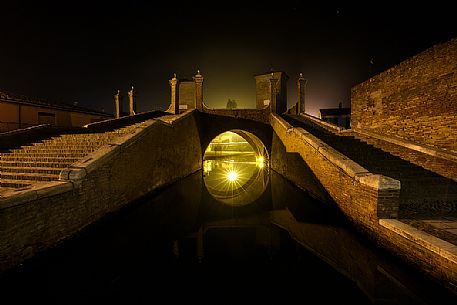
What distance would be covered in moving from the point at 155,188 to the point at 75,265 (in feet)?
18.7

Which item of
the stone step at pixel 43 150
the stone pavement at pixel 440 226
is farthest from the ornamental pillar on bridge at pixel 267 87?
the stone pavement at pixel 440 226

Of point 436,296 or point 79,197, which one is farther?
point 79,197

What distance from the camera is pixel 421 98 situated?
28.5ft

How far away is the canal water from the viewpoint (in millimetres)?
3562

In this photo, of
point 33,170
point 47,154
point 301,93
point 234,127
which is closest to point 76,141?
point 47,154

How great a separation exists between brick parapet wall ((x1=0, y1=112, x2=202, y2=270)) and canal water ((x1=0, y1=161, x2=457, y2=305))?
342 mm

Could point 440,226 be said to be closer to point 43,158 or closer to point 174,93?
point 43,158

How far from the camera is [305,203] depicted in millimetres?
8711

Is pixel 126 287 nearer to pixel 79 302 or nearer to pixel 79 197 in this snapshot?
pixel 79 302

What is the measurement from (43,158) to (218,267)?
6.83 metres

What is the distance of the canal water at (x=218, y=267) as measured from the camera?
3.56 metres

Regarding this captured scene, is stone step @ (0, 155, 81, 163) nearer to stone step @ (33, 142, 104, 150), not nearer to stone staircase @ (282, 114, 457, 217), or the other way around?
stone step @ (33, 142, 104, 150)

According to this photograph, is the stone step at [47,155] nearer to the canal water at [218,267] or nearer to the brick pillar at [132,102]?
the canal water at [218,267]

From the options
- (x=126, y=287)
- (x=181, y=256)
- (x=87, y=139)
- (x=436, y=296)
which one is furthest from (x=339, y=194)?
(x=87, y=139)
